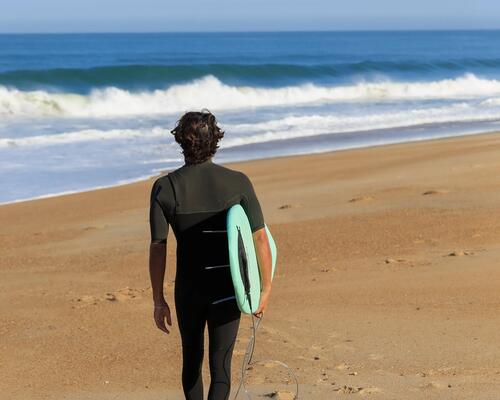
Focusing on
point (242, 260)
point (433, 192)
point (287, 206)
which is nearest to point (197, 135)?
point (242, 260)

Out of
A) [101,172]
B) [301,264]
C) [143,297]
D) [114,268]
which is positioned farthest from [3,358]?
[101,172]

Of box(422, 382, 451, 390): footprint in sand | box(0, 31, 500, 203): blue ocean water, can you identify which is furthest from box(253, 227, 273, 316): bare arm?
box(0, 31, 500, 203): blue ocean water

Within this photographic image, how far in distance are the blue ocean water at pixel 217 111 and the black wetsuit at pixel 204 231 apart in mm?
8558

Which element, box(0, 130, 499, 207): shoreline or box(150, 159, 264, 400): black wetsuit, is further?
box(0, 130, 499, 207): shoreline

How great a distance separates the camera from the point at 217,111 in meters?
30.3

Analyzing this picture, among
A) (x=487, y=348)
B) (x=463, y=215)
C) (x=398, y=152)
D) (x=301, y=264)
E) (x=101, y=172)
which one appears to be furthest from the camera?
(x=398, y=152)

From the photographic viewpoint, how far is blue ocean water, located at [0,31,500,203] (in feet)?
51.9

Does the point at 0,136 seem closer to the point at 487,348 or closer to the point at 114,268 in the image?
the point at 114,268

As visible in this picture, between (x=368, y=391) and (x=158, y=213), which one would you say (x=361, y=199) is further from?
(x=158, y=213)

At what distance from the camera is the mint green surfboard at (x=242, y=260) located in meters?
3.74

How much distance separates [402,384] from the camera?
4953 mm

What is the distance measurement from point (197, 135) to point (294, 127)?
1843 cm

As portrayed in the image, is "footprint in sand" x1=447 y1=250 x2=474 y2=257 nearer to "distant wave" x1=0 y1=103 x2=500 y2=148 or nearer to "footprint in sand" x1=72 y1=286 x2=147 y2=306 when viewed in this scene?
"footprint in sand" x1=72 y1=286 x2=147 y2=306

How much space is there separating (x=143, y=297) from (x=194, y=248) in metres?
3.18
